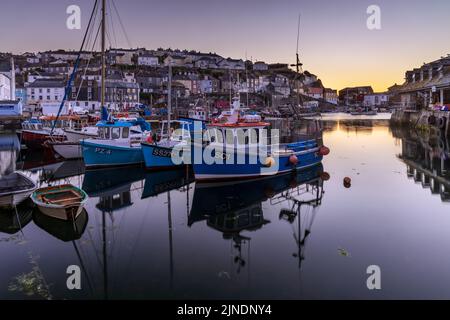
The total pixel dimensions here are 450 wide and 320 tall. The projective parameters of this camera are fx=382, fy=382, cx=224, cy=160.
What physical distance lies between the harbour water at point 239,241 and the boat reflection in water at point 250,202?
59 mm

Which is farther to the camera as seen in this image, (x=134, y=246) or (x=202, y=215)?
(x=202, y=215)

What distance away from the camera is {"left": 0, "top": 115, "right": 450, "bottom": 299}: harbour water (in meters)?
8.27

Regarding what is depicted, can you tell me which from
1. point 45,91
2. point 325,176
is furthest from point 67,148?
point 45,91

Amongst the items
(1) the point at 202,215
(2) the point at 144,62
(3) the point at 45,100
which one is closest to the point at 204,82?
(2) the point at 144,62

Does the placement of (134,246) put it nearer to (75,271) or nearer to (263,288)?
(75,271)

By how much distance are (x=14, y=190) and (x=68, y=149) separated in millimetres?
14054

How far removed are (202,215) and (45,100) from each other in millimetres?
75959

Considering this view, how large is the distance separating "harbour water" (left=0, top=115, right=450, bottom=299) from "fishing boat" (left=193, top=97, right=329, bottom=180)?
0.71 metres

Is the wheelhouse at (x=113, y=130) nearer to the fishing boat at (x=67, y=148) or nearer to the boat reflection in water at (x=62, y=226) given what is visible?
the fishing boat at (x=67, y=148)

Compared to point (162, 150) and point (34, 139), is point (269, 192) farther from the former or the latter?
point (34, 139)

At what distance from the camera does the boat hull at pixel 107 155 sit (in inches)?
895

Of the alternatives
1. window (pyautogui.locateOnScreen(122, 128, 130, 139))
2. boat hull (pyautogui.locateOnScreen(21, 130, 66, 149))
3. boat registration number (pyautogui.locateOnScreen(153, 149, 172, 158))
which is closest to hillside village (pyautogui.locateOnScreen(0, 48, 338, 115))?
boat hull (pyautogui.locateOnScreen(21, 130, 66, 149))

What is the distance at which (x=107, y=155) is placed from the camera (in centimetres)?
2314
